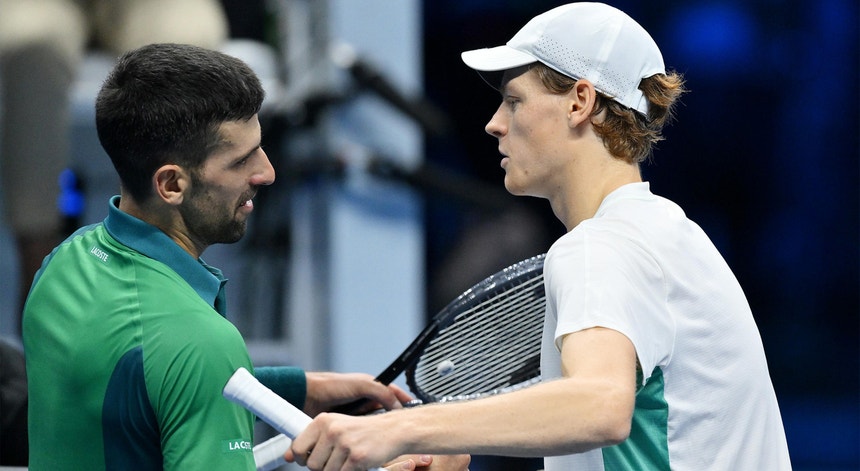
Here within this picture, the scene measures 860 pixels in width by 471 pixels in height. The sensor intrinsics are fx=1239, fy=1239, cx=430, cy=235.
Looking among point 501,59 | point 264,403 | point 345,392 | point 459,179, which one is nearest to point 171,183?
point 264,403

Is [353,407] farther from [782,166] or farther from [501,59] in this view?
[782,166]

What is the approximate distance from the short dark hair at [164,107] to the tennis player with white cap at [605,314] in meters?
0.36

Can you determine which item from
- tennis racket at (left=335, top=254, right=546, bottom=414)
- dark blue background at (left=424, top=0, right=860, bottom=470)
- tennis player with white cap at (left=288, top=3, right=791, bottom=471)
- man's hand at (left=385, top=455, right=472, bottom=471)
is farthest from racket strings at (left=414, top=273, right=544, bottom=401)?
dark blue background at (left=424, top=0, right=860, bottom=470)

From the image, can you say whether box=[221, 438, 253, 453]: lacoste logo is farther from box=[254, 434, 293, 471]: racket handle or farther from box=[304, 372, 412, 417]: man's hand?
box=[304, 372, 412, 417]: man's hand

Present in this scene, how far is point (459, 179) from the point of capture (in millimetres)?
4910

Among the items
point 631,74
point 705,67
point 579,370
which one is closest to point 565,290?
point 579,370

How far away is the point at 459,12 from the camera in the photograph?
6.38 meters

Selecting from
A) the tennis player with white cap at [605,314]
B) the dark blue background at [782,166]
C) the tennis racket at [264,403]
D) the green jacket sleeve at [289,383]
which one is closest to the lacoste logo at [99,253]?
the tennis racket at [264,403]

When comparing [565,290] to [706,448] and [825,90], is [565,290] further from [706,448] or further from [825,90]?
[825,90]

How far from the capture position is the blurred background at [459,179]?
466 centimetres

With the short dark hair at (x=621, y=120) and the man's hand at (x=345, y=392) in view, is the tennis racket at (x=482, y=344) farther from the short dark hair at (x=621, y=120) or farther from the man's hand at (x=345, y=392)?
the short dark hair at (x=621, y=120)

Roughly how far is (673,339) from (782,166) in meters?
6.22

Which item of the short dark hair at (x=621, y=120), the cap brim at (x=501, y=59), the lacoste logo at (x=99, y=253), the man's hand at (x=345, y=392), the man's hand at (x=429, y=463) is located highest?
the cap brim at (x=501, y=59)

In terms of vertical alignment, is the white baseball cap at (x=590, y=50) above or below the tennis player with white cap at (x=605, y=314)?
above
